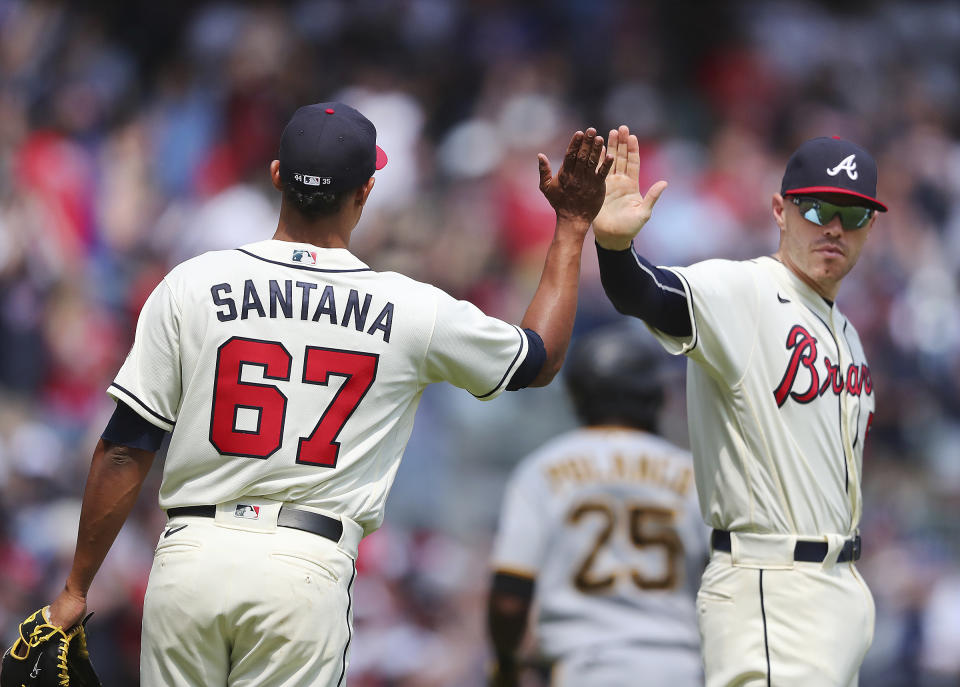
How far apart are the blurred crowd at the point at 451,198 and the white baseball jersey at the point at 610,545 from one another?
3.26m

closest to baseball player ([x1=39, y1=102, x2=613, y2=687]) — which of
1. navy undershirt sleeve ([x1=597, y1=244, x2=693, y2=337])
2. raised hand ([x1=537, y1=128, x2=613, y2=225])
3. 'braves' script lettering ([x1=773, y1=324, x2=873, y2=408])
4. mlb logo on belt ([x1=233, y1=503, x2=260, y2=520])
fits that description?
mlb logo on belt ([x1=233, y1=503, x2=260, y2=520])

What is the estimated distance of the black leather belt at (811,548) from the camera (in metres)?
4.25

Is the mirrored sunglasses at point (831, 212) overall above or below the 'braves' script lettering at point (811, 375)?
above

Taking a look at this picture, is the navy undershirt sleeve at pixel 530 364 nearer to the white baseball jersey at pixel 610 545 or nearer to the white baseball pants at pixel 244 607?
the white baseball pants at pixel 244 607

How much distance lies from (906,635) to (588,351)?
4477 millimetres

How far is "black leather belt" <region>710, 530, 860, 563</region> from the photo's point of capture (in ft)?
13.9

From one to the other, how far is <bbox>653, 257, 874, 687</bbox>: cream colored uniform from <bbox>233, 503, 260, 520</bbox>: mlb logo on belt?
1.49 meters

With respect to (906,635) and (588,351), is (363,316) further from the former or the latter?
(906,635)

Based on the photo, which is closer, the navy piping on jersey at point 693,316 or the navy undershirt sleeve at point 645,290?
the navy undershirt sleeve at point 645,290

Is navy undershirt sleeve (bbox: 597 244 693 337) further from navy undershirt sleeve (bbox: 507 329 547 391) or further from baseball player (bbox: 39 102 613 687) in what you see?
baseball player (bbox: 39 102 613 687)

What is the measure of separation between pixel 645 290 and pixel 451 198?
6.87m

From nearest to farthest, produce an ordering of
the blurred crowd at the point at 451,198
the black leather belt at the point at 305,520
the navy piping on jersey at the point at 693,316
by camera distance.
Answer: the black leather belt at the point at 305,520 < the navy piping on jersey at the point at 693,316 < the blurred crowd at the point at 451,198

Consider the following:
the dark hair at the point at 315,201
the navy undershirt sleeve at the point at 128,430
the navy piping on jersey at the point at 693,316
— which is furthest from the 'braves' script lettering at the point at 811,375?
the navy undershirt sleeve at the point at 128,430

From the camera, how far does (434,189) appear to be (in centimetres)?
1107
